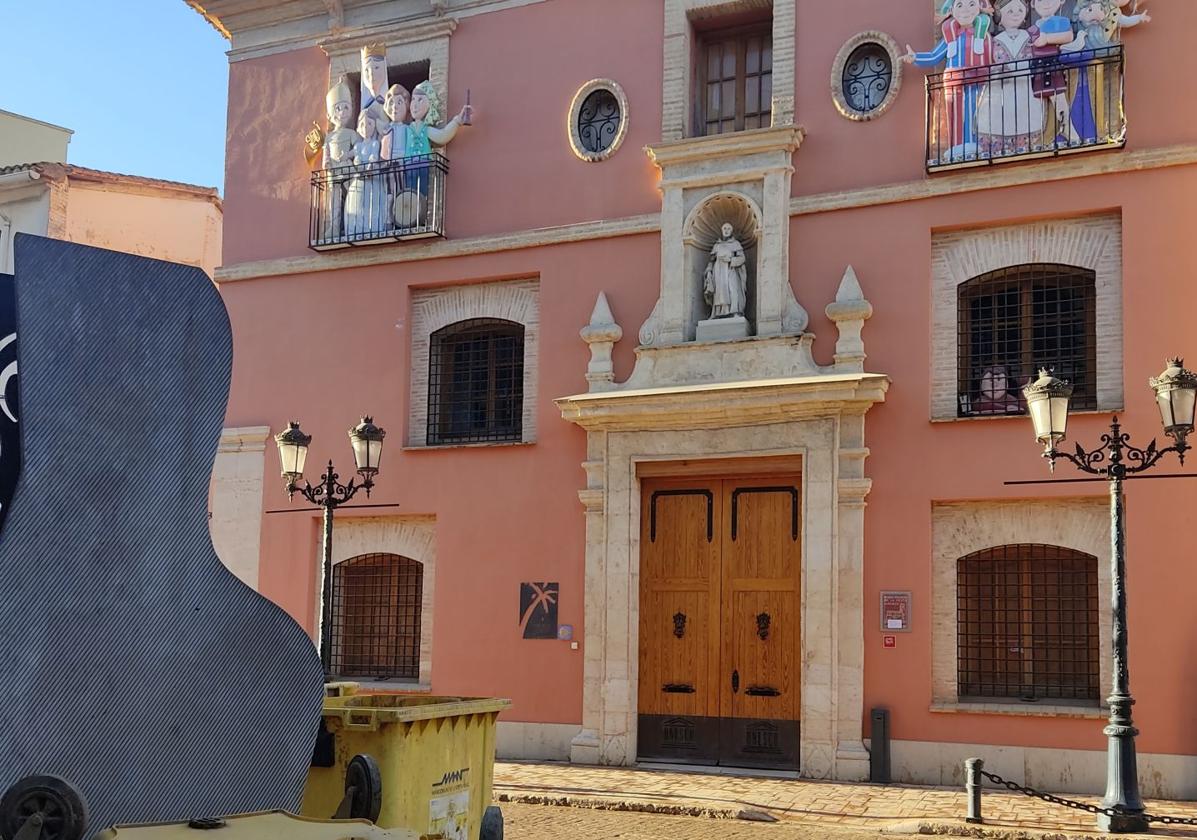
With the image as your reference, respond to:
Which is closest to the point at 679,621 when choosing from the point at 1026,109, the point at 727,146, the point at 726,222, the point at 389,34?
the point at 726,222

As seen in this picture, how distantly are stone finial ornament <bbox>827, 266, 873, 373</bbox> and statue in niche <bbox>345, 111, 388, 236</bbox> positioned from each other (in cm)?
626

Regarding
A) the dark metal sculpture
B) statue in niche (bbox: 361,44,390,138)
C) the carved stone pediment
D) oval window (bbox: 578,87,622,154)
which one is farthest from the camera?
statue in niche (bbox: 361,44,390,138)

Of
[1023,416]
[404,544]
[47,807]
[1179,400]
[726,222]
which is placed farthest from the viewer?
[404,544]

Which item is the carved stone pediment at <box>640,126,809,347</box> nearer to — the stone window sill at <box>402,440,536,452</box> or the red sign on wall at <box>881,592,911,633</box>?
the stone window sill at <box>402,440,536,452</box>

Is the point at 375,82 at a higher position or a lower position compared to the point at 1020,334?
higher

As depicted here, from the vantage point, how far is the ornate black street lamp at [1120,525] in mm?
11508

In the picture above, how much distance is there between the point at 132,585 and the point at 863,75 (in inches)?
504

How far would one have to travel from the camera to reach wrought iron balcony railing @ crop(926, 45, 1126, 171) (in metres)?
14.4

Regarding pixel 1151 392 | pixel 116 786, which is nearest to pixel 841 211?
pixel 1151 392

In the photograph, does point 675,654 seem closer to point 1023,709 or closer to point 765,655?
point 765,655

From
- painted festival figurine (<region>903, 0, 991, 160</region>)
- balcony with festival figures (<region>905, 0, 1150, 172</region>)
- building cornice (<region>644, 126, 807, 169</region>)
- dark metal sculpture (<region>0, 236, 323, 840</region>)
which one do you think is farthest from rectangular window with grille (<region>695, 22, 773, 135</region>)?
dark metal sculpture (<region>0, 236, 323, 840</region>)

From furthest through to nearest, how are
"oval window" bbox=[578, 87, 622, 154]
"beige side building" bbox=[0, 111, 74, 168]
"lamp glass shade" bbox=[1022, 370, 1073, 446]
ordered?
"beige side building" bbox=[0, 111, 74, 168] → "oval window" bbox=[578, 87, 622, 154] → "lamp glass shade" bbox=[1022, 370, 1073, 446]

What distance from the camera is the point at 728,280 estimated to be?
1612 centimetres

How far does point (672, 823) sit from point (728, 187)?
7.40m
